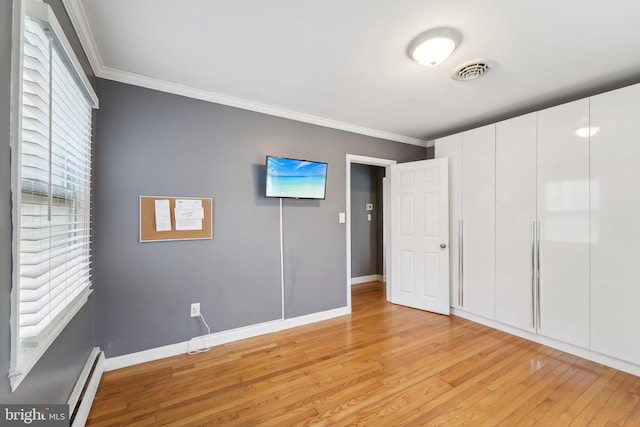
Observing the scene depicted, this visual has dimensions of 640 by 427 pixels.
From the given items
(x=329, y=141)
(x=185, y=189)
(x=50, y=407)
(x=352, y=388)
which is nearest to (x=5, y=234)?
(x=50, y=407)

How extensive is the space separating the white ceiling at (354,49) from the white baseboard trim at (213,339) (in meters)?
2.33

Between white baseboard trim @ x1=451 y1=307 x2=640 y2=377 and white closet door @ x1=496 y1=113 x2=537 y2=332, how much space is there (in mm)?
90

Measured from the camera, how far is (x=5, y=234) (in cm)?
89

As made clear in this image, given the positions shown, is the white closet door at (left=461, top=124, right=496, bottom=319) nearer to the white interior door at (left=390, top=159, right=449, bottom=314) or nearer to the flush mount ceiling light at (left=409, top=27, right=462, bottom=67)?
the white interior door at (left=390, top=159, right=449, bottom=314)

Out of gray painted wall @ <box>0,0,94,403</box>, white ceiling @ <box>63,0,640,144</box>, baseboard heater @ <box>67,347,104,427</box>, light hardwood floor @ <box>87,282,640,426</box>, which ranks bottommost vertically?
light hardwood floor @ <box>87,282,640,426</box>

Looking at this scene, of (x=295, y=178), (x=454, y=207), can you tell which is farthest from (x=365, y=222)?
(x=295, y=178)

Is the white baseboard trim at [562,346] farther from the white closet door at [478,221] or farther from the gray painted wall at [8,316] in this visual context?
the gray painted wall at [8,316]

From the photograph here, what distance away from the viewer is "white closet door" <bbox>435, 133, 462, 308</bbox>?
3.45m

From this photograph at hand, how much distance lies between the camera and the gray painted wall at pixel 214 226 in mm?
2246

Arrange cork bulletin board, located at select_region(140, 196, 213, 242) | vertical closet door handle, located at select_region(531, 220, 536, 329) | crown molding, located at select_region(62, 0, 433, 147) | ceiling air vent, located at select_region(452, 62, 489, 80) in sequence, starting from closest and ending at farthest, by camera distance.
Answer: crown molding, located at select_region(62, 0, 433, 147), ceiling air vent, located at select_region(452, 62, 489, 80), cork bulletin board, located at select_region(140, 196, 213, 242), vertical closet door handle, located at select_region(531, 220, 536, 329)

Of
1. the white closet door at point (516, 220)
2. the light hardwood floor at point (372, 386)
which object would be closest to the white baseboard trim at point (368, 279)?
the light hardwood floor at point (372, 386)

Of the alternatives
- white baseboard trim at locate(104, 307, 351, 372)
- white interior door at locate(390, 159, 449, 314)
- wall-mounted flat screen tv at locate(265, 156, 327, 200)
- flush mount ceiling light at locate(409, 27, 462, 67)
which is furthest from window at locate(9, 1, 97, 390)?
white interior door at locate(390, 159, 449, 314)

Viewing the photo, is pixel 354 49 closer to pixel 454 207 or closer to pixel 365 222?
pixel 454 207

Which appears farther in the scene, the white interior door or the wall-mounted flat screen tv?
the white interior door
